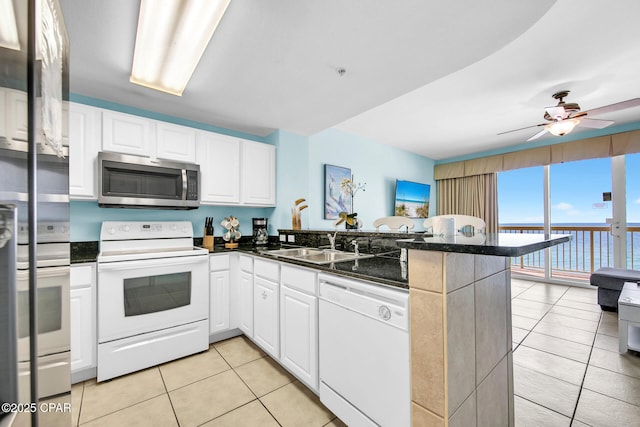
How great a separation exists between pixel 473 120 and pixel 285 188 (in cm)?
291

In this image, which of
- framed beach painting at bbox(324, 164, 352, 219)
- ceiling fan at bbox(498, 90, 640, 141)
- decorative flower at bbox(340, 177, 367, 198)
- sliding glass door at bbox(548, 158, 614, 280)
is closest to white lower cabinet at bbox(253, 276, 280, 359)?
framed beach painting at bbox(324, 164, 352, 219)

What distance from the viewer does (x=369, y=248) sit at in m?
2.18

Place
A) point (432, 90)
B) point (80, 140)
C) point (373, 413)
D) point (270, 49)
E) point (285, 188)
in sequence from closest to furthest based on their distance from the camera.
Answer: point (373, 413) < point (270, 49) < point (80, 140) < point (432, 90) < point (285, 188)

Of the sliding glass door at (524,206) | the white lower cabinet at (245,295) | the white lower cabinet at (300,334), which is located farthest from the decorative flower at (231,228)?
the sliding glass door at (524,206)

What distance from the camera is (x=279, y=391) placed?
5.91 ft

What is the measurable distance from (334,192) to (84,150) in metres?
2.96

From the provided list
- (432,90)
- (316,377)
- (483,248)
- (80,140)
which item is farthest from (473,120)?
(80,140)

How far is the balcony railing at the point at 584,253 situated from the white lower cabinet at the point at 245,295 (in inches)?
189

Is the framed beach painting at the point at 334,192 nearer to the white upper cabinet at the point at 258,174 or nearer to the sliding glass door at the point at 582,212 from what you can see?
the white upper cabinet at the point at 258,174

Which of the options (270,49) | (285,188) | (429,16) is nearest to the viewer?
(429,16)

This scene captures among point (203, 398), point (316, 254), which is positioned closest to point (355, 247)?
point (316, 254)

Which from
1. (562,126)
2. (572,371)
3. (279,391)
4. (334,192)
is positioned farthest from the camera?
(334,192)

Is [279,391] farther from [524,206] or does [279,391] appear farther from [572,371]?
[524,206]

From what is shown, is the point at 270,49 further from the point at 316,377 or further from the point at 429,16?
the point at 316,377
